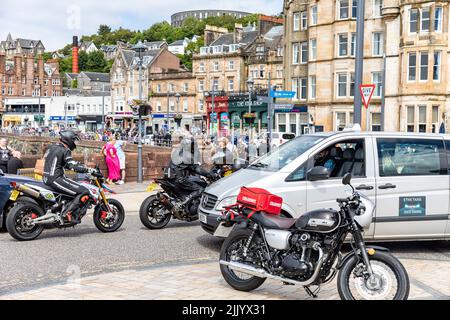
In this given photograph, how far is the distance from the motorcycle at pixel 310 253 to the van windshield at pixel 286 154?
2483mm

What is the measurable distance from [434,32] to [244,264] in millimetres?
35744

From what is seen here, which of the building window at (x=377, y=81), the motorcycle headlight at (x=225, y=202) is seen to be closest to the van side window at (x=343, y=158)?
the motorcycle headlight at (x=225, y=202)

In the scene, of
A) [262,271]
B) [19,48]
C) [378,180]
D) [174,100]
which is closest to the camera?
[262,271]

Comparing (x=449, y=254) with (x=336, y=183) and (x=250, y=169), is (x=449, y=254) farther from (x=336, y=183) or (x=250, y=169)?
(x=250, y=169)

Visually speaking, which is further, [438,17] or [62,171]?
[438,17]

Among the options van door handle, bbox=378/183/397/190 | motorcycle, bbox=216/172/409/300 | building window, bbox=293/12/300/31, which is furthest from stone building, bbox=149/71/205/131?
motorcycle, bbox=216/172/409/300

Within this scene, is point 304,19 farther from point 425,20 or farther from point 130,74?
point 130,74

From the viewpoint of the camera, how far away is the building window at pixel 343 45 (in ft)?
142

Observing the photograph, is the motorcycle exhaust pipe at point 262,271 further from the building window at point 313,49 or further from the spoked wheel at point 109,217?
the building window at point 313,49

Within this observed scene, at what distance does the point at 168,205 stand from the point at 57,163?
2.23 metres

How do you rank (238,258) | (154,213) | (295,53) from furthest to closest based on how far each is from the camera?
(295,53) → (154,213) → (238,258)

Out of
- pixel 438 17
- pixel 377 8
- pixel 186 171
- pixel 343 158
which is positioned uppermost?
pixel 377 8

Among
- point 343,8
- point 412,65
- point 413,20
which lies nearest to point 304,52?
point 343,8

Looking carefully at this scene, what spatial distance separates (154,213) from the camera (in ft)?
37.5
